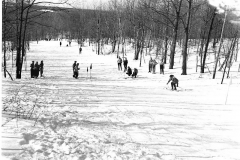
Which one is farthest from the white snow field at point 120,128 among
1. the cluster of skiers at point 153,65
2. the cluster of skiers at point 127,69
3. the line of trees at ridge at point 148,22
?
the cluster of skiers at point 153,65

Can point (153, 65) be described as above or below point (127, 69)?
above

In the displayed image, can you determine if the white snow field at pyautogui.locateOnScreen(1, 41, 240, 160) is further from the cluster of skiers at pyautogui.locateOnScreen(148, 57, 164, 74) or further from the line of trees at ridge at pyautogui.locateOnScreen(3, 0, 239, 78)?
the cluster of skiers at pyautogui.locateOnScreen(148, 57, 164, 74)

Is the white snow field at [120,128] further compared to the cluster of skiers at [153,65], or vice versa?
the cluster of skiers at [153,65]

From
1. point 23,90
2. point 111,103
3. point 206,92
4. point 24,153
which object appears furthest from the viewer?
point 206,92

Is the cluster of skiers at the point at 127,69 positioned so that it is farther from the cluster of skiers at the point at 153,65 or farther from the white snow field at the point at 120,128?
the white snow field at the point at 120,128

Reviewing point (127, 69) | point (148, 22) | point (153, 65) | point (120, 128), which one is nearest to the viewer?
point (120, 128)

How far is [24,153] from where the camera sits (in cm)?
461

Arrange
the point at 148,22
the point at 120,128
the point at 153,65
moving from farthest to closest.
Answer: the point at 148,22 < the point at 153,65 < the point at 120,128

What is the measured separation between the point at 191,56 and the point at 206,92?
2532cm

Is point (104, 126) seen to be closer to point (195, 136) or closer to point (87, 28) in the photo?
point (195, 136)

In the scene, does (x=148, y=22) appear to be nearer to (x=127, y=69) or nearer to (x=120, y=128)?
(x=127, y=69)

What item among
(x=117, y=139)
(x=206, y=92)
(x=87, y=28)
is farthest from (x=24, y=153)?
(x=87, y=28)

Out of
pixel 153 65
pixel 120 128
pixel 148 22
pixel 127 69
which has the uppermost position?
pixel 148 22

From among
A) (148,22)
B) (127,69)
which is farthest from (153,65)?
(148,22)
